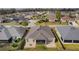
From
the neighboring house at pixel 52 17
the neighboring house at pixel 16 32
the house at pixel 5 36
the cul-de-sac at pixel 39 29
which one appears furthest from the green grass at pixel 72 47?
the house at pixel 5 36

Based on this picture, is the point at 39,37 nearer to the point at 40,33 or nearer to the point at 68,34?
the point at 40,33

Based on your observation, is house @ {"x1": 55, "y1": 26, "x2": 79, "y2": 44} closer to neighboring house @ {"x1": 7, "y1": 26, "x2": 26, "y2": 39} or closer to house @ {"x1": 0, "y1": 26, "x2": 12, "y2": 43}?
neighboring house @ {"x1": 7, "y1": 26, "x2": 26, "y2": 39}

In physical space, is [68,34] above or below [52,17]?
below

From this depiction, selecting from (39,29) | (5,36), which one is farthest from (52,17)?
(5,36)

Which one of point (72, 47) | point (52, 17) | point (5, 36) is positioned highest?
point (52, 17)

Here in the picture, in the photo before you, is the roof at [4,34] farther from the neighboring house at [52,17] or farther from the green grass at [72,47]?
the green grass at [72,47]

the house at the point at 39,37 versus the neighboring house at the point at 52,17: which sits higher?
the neighboring house at the point at 52,17
